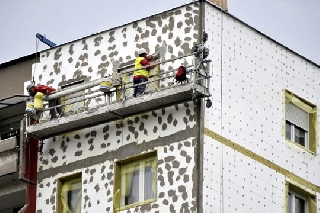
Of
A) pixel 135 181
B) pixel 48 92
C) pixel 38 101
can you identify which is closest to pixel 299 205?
pixel 135 181

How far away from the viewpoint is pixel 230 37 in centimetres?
6072

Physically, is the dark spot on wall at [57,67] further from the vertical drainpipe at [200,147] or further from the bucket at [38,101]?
the vertical drainpipe at [200,147]

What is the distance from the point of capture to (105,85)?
60.3 meters

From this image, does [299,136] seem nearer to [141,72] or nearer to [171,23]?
[171,23]

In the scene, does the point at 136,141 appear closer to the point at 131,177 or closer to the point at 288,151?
the point at 131,177

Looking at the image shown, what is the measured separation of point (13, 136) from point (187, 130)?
9.73 m

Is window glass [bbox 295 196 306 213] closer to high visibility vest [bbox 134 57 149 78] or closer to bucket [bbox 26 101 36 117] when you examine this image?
high visibility vest [bbox 134 57 149 78]

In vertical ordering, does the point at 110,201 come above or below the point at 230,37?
below

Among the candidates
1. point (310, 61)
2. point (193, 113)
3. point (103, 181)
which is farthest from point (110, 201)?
point (310, 61)

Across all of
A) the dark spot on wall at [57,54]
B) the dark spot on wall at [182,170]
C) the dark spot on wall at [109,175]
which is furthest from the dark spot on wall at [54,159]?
the dark spot on wall at [182,170]

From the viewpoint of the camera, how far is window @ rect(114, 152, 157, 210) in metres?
58.8

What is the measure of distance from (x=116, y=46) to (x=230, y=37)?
4687mm

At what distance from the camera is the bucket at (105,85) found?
60.2 metres

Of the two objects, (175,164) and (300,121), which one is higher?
(300,121)
